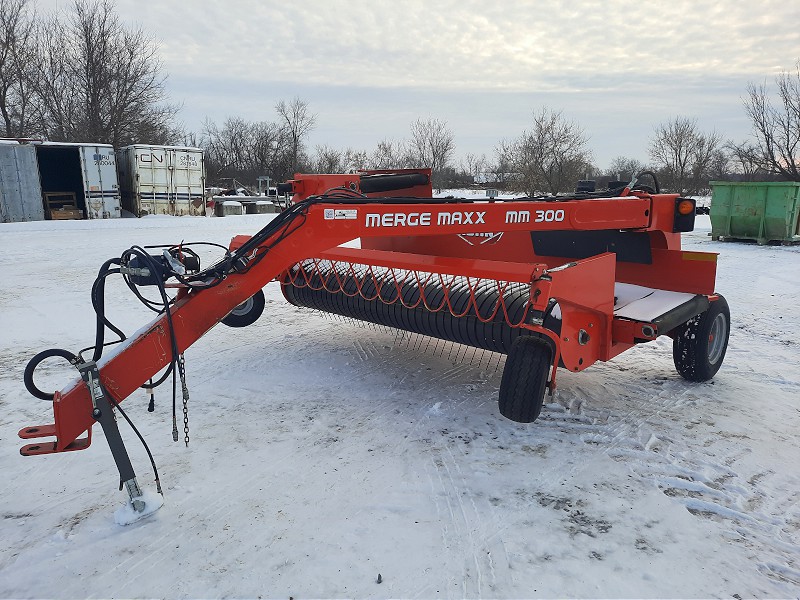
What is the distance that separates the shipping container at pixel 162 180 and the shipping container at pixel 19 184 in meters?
2.68

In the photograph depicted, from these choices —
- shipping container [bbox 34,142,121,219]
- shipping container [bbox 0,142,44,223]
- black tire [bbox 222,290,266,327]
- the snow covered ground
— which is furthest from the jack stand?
shipping container [bbox 34,142,121,219]

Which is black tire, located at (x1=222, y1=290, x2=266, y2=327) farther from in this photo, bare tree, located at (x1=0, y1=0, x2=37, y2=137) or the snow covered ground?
bare tree, located at (x1=0, y1=0, x2=37, y2=137)

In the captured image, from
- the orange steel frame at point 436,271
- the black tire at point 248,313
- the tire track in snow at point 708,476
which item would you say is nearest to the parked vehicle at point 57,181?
the black tire at point 248,313

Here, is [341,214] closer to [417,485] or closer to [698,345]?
[417,485]

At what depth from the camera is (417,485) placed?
2869mm

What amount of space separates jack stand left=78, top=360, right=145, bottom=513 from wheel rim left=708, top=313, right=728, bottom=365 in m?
3.91

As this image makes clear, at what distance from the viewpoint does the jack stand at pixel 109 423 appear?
246cm

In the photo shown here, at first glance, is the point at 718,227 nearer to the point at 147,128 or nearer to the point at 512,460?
the point at 512,460

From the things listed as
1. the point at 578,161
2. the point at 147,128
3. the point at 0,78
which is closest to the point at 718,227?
the point at 578,161

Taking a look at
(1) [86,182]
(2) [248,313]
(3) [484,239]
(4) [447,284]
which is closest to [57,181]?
(1) [86,182]

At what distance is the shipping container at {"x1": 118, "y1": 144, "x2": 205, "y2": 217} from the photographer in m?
17.9

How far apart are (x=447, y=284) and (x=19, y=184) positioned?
54.9ft

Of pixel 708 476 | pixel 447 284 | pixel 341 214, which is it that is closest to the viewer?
pixel 341 214

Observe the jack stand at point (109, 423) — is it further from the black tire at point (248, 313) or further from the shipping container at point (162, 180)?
the shipping container at point (162, 180)
